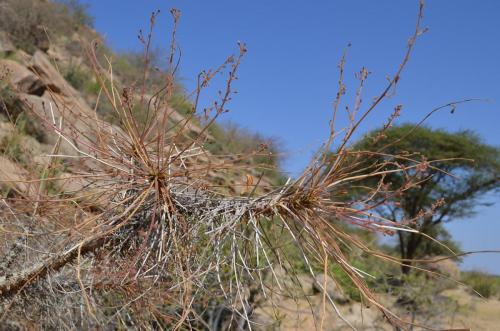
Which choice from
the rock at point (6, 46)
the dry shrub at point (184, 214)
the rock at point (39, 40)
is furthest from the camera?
the rock at point (39, 40)

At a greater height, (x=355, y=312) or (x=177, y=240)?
(x=177, y=240)

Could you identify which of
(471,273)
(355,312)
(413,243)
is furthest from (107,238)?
(471,273)

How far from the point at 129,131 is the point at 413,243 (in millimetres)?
19643

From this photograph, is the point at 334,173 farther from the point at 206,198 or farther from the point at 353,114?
the point at 206,198

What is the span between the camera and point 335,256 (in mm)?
1617

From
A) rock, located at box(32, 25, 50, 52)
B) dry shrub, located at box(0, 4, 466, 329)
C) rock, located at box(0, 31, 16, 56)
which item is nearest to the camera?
dry shrub, located at box(0, 4, 466, 329)

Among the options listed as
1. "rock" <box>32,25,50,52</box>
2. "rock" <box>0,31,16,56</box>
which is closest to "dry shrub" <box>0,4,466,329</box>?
"rock" <box>0,31,16,56</box>

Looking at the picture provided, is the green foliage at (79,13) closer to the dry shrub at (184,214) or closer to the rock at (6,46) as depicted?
the rock at (6,46)

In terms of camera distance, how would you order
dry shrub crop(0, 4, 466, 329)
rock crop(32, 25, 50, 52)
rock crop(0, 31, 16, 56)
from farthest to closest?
rock crop(32, 25, 50, 52)
rock crop(0, 31, 16, 56)
dry shrub crop(0, 4, 466, 329)

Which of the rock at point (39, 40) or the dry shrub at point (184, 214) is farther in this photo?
the rock at point (39, 40)

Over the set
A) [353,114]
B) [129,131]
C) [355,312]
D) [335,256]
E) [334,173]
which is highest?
[353,114]

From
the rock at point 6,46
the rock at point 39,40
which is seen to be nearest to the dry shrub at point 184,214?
the rock at point 6,46

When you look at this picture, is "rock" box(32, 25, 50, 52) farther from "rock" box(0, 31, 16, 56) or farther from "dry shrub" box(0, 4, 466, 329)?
"dry shrub" box(0, 4, 466, 329)

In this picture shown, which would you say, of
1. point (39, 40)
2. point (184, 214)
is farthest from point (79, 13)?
point (184, 214)
